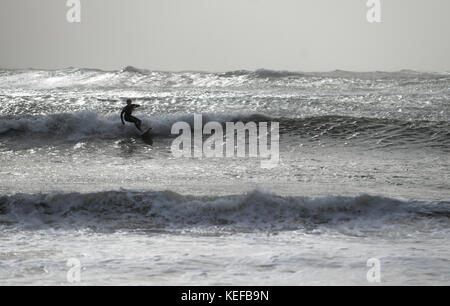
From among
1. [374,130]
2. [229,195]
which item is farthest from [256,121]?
[229,195]

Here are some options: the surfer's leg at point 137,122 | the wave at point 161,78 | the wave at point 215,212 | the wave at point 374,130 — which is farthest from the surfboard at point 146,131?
the wave at point 161,78

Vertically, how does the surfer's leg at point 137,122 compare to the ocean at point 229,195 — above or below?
above

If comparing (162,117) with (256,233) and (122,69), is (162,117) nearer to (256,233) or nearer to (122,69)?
Answer: (256,233)

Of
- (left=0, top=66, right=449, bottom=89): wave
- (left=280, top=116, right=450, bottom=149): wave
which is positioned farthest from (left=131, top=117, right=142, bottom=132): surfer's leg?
(left=0, top=66, right=449, bottom=89): wave

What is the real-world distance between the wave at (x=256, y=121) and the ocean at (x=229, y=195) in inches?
2.3

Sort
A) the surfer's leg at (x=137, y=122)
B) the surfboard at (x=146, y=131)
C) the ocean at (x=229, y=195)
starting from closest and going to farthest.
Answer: the ocean at (x=229, y=195) → the surfboard at (x=146, y=131) → the surfer's leg at (x=137, y=122)

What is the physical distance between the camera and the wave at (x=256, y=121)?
16.4m

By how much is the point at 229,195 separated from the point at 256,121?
9.17 m

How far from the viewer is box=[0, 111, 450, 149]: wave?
16359mm

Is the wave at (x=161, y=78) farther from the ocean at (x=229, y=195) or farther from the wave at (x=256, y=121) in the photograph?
the wave at (x=256, y=121)

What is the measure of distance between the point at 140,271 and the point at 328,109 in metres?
14.3

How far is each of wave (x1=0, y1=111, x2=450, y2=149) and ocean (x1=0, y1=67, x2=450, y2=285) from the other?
0.06 metres

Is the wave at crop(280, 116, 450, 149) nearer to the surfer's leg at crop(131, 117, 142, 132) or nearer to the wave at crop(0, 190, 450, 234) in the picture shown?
the surfer's leg at crop(131, 117, 142, 132)

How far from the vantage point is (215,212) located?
9.27 m
